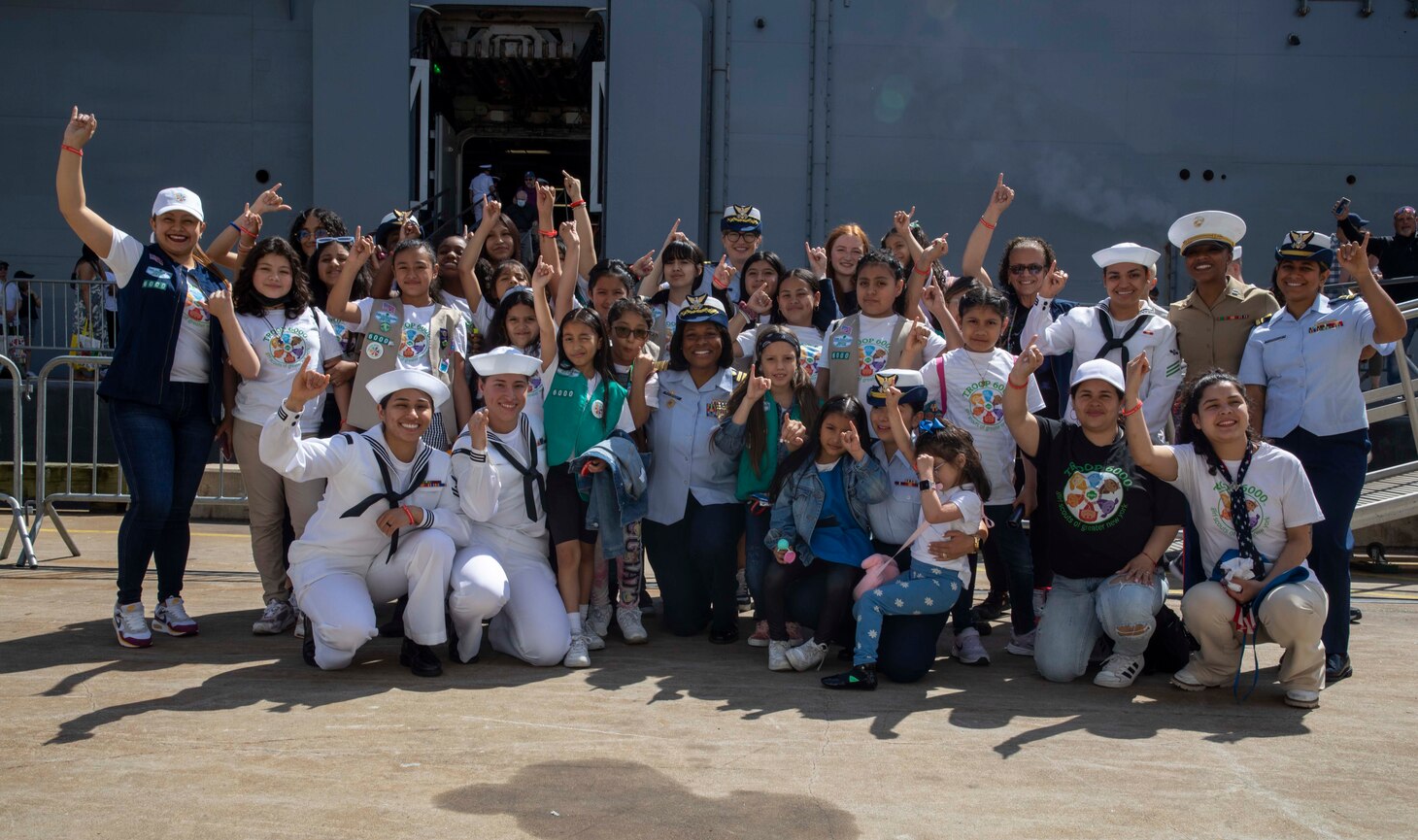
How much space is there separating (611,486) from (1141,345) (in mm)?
2500

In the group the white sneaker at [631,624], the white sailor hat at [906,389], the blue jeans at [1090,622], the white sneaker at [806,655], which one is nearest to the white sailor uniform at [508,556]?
Answer: the white sneaker at [631,624]

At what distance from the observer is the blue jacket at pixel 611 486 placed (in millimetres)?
5070

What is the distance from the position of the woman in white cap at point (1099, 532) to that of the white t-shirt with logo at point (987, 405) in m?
0.23

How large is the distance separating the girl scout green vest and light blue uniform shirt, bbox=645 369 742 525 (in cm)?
29

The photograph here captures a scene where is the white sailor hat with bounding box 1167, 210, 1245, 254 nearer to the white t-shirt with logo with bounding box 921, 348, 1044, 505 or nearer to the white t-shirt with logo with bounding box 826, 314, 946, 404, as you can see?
the white t-shirt with logo with bounding box 921, 348, 1044, 505

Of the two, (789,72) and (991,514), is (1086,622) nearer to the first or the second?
(991,514)

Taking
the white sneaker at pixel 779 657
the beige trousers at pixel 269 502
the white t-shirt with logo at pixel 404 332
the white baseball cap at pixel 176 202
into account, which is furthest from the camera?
the white t-shirt with logo at pixel 404 332

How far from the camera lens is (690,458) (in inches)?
213

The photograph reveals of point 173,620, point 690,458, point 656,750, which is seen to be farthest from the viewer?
point 690,458

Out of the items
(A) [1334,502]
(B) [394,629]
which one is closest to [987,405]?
(A) [1334,502]

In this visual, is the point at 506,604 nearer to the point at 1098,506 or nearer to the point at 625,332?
the point at 625,332

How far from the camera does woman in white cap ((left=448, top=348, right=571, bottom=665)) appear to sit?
4.76 metres

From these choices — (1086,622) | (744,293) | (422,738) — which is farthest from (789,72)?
(422,738)

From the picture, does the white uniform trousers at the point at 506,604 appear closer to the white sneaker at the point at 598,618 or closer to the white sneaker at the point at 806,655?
the white sneaker at the point at 598,618
